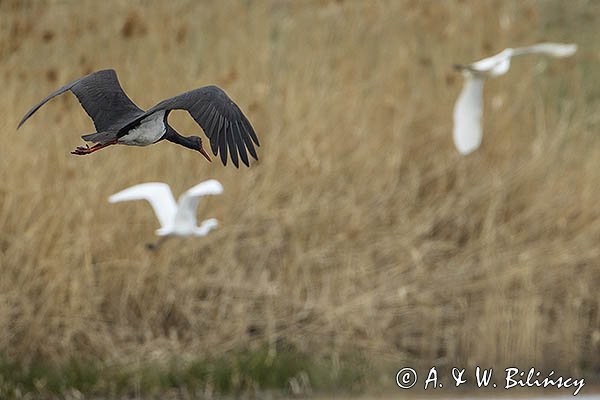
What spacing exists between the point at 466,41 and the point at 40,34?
1.89 meters

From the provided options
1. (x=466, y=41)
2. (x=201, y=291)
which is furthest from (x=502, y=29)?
(x=201, y=291)

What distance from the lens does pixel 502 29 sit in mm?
7270

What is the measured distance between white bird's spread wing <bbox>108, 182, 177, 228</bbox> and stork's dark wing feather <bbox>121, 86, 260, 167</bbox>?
2.04m

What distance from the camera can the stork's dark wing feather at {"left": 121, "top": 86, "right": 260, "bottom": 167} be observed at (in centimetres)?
330

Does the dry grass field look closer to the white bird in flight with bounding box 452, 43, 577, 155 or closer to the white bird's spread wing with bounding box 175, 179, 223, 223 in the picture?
the white bird in flight with bounding box 452, 43, 577, 155

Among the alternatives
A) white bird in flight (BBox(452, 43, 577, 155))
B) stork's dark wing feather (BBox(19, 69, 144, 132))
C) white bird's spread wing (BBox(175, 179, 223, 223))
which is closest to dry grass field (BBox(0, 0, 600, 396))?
white bird in flight (BBox(452, 43, 577, 155))

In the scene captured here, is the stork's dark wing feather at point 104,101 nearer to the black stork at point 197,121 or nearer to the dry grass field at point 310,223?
the black stork at point 197,121

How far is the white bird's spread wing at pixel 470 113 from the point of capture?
5503 millimetres

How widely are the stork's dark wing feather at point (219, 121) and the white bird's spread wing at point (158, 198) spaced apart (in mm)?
2039

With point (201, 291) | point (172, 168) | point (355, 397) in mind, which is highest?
point (172, 168)

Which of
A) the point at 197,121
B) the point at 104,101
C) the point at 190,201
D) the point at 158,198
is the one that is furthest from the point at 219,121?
the point at 158,198

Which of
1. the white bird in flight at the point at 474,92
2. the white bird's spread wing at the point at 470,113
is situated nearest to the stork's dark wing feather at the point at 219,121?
the white bird in flight at the point at 474,92

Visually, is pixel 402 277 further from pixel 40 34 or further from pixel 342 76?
pixel 40 34

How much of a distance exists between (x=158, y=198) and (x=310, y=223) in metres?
1.19
